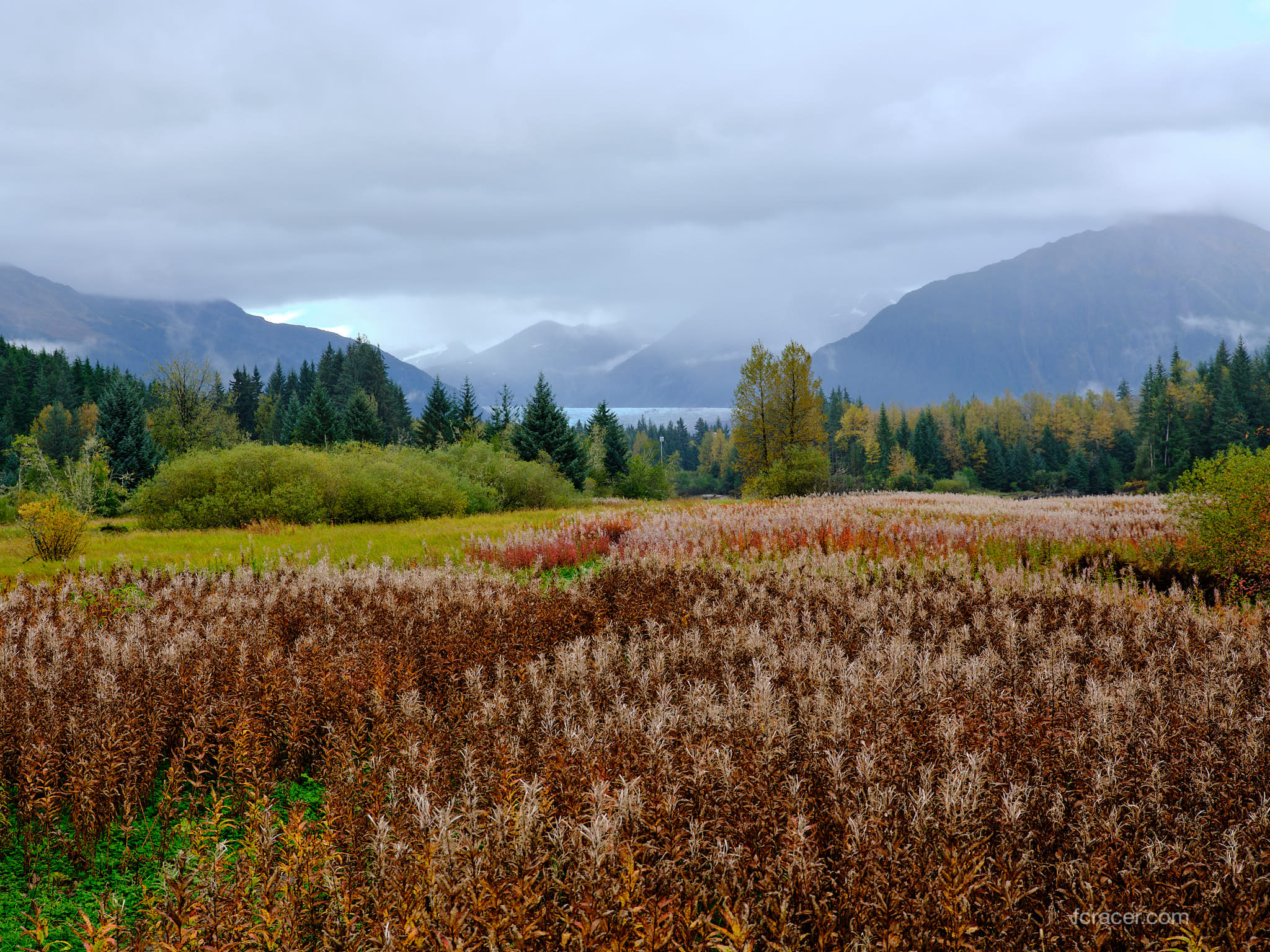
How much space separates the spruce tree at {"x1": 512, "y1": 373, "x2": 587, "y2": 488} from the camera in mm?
50719

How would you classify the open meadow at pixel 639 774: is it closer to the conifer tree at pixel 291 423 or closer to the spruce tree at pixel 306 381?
the conifer tree at pixel 291 423

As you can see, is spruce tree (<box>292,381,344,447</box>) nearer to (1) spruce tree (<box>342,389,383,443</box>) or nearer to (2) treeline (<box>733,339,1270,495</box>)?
(1) spruce tree (<box>342,389,383,443</box>)

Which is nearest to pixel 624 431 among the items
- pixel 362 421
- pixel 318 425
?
pixel 362 421

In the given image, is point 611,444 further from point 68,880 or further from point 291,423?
point 68,880

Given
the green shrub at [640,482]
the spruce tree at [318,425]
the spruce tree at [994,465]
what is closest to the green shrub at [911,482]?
the spruce tree at [994,465]

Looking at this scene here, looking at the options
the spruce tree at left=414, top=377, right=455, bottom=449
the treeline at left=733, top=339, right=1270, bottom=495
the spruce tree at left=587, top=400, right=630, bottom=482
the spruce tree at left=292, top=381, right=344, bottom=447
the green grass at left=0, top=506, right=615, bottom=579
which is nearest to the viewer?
the green grass at left=0, top=506, right=615, bottom=579

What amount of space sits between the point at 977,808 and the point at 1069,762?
823 mm

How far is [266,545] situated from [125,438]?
152 feet

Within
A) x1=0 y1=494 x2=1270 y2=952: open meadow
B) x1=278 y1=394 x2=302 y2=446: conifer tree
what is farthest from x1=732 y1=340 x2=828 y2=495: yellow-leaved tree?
x1=278 y1=394 x2=302 y2=446: conifer tree

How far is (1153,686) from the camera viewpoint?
14.5 ft

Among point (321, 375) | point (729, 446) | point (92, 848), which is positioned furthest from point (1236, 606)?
point (729, 446)

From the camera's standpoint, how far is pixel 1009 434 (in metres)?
130

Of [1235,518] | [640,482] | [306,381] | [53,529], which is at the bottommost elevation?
[1235,518]

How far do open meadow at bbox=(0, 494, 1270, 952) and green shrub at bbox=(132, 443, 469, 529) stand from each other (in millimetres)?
18817
